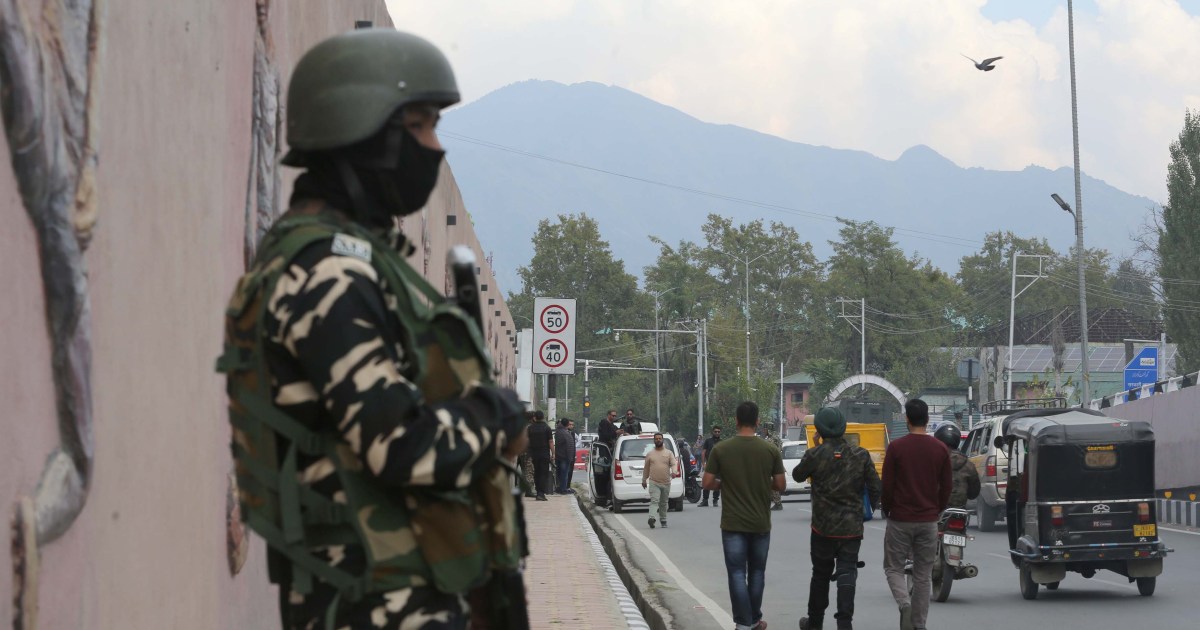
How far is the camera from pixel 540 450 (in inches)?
1112

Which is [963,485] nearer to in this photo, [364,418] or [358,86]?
[358,86]

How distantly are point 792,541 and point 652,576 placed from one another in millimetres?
7030

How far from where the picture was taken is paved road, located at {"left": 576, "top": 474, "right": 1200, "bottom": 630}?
40.5 ft

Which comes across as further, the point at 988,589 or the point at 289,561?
the point at 988,589

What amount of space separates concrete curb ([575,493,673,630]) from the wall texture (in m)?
14.4

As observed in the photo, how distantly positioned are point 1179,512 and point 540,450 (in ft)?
36.3

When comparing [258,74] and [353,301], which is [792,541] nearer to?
[258,74]

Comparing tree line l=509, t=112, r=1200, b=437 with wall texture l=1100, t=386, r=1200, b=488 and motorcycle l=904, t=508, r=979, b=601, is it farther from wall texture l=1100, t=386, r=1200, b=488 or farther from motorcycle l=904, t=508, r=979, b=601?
motorcycle l=904, t=508, r=979, b=601

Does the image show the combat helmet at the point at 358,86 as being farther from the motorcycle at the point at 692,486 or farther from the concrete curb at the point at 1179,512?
the motorcycle at the point at 692,486

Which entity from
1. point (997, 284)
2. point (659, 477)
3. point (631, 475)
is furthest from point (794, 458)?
point (997, 284)

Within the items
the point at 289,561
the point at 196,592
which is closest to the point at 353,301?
the point at 289,561

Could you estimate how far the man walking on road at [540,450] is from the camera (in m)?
27.8

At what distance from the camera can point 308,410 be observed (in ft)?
8.86

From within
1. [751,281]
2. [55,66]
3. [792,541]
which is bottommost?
[792,541]
